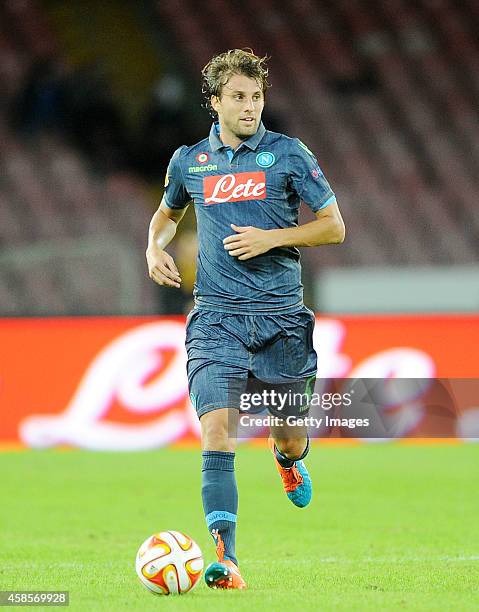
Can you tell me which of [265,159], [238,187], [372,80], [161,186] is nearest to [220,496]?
[238,187]

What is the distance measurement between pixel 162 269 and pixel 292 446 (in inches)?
40.0

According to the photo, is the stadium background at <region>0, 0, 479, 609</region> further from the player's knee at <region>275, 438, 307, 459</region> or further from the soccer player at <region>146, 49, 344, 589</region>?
the soccer player at <region>146, 49, 344, 589</region>

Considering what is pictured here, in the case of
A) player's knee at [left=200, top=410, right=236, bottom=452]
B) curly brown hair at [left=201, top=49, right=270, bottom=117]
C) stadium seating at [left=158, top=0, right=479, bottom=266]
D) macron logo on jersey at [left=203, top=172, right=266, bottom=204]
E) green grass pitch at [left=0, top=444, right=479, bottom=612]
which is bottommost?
green grass pitch at [left=0, top=444, right=479, bottom=612]

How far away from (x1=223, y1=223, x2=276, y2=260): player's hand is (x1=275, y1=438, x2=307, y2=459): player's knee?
961mm

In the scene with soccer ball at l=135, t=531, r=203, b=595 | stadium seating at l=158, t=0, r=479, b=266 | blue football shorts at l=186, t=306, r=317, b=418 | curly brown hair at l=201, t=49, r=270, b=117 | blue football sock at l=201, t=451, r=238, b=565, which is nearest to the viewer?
soccer ball at l=135, t=531, r=203, b=595

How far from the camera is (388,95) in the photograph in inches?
650

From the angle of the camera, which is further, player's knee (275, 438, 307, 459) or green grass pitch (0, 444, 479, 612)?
player's knee (275, 438, 307, 459)

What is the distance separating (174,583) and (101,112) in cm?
1143

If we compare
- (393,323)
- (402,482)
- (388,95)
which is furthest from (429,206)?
(402,482)

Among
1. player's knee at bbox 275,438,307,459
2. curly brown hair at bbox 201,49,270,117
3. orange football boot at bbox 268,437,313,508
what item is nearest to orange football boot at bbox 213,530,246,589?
player's knee at bbox 275,438,307,459

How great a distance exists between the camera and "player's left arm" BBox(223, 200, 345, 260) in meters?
5.01

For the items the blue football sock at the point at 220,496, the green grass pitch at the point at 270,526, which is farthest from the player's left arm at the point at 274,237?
the green grass pitch at the point at 270,526

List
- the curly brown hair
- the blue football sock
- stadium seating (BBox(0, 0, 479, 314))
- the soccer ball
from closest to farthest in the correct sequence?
the soccer ball
the blue football sock
the curly brown hair
stadium seating (BBox(0, 0, 479, 314))

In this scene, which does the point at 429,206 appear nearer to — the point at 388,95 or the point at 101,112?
the point at 388,95
